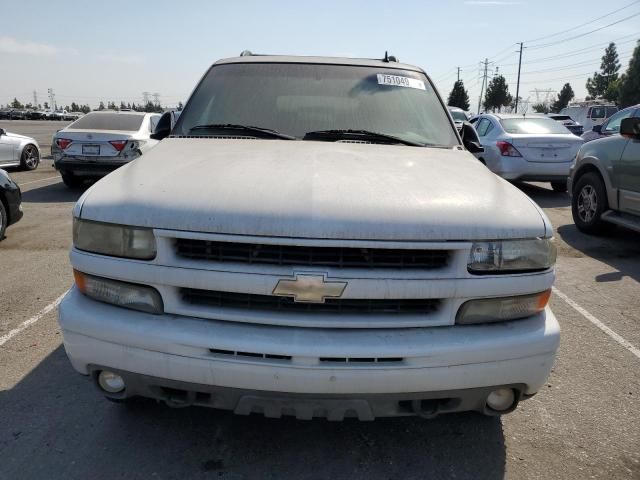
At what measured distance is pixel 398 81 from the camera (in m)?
3.62

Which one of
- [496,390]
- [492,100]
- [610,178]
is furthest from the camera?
[492,100]

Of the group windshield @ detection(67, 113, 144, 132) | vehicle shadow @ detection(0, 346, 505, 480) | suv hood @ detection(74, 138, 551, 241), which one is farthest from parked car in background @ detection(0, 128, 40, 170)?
suv hood @ detection(74, 138, 551, 241)

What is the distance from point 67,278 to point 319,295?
384 cm

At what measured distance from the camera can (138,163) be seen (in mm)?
2779

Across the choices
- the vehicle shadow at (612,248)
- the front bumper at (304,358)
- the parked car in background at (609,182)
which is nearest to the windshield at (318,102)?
the front bumper at (304,358)

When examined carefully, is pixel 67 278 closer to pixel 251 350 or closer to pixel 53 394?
pixel 53 394

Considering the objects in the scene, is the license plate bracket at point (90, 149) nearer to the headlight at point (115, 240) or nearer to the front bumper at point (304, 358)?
the headlight at point (115, 240)

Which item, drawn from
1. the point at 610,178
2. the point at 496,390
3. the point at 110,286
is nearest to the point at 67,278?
the point at 110,286

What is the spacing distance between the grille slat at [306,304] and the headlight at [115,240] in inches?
9.7

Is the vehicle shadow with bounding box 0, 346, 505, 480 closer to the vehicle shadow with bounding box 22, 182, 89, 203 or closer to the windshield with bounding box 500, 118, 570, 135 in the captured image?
the vehicle shadow with bounding box 22, 182, 89, 203

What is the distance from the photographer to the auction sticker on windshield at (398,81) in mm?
3586

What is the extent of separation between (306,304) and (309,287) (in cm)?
11

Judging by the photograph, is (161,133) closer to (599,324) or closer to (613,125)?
(599,324)

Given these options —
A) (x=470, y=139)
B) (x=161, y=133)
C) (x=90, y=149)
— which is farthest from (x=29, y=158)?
(x=470, y=139)
